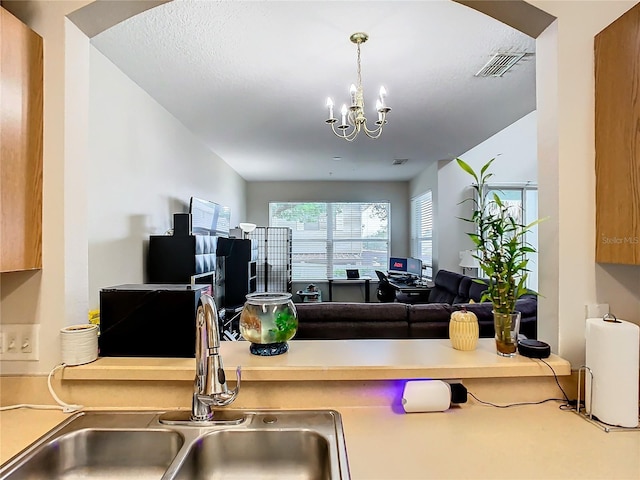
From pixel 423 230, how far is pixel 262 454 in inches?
239

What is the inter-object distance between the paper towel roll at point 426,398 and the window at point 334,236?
6354 millimetres

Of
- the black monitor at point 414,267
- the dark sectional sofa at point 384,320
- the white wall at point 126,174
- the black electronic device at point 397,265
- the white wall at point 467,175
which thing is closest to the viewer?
the white wall at point 126,174

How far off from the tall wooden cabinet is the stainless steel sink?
1041 mm

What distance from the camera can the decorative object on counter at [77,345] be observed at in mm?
1155

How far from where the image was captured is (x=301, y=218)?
7504 mm

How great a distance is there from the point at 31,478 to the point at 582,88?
2.03m

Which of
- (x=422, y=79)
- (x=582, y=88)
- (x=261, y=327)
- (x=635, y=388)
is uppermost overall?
(x=422, y=79)

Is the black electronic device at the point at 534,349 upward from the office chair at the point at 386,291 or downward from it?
upward

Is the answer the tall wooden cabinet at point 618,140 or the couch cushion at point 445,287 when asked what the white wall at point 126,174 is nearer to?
the tall wooden cabinet at point 618,140

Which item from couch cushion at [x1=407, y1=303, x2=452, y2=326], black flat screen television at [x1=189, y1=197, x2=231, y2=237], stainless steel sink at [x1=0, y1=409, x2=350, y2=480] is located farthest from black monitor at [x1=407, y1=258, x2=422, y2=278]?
stainless steel sink at [x1=0, y1=409, x2=350, y2=480]

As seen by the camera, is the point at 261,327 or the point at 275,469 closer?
the point at 275,469

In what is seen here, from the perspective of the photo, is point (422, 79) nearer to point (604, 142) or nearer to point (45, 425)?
point (604, 142)

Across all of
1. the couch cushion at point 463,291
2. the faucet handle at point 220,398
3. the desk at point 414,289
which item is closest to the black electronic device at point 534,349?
the faucet handle at point 220,398

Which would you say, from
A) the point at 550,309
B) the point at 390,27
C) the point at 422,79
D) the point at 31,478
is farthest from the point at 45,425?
the point at 422,79
